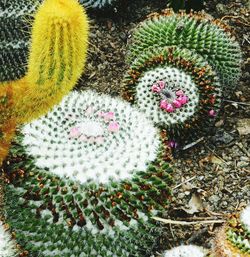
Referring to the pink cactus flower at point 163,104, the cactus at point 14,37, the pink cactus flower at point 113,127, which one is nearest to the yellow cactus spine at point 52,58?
the pink cactus flower at point 113,127

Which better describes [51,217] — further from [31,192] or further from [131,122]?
[131,122]

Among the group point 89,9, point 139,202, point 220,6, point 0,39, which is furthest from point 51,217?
point 220,6

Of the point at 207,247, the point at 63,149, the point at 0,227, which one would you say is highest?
A: the point at 63,149

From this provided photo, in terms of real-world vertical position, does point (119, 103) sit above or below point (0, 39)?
above

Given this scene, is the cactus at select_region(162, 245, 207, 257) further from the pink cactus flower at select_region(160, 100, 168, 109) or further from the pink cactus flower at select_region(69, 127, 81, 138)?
the pink cactus flower at select_region(160, 100, 168, 109)

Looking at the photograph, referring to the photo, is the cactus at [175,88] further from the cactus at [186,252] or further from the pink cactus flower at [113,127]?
the cactus at [186,252]

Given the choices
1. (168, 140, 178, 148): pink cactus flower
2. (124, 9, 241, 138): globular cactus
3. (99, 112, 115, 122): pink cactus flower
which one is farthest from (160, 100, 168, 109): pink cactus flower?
(99, 112, 115, 122): pink cactus flower

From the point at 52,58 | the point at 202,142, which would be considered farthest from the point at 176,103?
the point at 52,58
